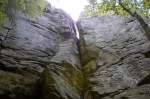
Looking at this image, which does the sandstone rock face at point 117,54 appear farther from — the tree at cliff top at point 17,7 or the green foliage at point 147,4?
the tree at cliff top at point 17,7

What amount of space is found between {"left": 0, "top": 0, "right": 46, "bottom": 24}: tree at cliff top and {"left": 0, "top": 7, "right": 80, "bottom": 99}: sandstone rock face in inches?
47.7

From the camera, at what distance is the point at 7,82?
12.4 meters

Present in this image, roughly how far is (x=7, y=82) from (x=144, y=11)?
32.5 ft

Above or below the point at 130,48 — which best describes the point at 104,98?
below

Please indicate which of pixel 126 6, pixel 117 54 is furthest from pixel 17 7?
pixel 126 6

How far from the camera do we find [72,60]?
15.7 m

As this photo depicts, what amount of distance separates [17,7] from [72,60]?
4.44 meters

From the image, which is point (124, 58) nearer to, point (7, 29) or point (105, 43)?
point (105, 43)

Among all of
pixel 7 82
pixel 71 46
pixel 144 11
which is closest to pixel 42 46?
pixel 71 46

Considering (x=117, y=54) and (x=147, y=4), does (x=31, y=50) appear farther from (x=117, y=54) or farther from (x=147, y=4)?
(x=147, y=4)

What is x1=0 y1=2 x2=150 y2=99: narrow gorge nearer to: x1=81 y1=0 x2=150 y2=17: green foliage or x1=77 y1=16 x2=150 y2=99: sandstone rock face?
x1=77 y1=16 x2=150 y2=99: sandstone rock face

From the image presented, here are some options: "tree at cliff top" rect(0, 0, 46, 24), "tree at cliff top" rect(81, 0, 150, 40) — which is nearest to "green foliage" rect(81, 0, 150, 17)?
"tree at cliff top" rect(81, 0, 150, 40)

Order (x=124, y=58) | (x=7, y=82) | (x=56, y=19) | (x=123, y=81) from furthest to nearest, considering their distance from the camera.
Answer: (x=56, y=19) → (x=124, y=58) → (x=123, y=81) → (x=7, y=82)

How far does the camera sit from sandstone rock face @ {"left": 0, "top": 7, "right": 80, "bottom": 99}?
12.6 m
